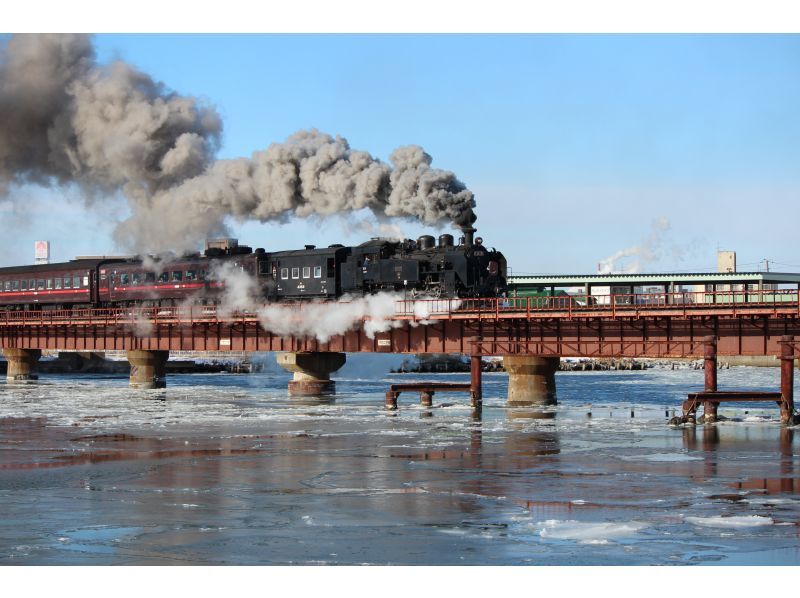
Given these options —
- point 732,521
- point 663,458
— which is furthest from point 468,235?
point 732,521

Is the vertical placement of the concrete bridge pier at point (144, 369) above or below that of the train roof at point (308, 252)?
below

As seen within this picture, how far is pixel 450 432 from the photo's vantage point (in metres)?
41.2

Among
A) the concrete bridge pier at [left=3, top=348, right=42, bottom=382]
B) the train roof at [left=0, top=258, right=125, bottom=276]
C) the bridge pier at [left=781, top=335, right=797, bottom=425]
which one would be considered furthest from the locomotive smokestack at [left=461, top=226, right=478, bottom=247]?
the concrete bridge pier at [left=3, top=348, right=42, bottom=382]

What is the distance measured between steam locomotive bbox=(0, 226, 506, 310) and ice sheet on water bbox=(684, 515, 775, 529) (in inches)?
1239

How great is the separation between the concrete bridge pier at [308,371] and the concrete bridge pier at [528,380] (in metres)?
15.1

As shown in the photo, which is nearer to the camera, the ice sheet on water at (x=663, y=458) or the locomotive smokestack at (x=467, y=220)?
the ice sheet on water at (x=663, y=458)

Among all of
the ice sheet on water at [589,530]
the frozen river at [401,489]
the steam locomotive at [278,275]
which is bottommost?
the frozen river at [401,489]

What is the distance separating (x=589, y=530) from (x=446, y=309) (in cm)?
3301

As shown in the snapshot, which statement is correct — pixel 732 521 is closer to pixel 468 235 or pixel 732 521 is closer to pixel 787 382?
pixel 787 382

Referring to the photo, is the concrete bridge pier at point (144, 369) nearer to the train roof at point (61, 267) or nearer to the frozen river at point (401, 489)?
the train roof at point (61, 267)

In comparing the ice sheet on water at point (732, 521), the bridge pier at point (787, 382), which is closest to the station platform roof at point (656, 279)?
the bridge pier at point (787, 382)

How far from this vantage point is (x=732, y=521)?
72.2 feet

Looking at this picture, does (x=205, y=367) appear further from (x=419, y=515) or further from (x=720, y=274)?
(x=419, y=515)

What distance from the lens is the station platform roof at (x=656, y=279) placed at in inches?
5044
